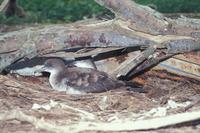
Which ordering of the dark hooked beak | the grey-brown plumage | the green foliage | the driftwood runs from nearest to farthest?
the driftwood → the grey-brown plumage → the dark hooked beak → the green foliage

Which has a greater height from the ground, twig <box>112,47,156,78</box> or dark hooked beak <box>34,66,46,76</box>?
twig <box>112,47,156,78</box>

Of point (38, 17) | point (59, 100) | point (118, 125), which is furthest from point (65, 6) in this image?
point (118, 125)

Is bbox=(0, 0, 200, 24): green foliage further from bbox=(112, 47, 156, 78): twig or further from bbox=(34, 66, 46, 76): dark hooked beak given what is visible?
bbox=(112, 47, 156, 78): twig

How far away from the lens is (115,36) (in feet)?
27.8

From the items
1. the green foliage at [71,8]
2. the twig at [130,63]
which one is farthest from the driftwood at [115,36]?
the green foliage at [71,8]

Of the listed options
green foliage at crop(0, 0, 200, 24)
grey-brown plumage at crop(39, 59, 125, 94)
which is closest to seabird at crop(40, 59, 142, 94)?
grey-brown plumage at crop(39, 59, 125, 94)

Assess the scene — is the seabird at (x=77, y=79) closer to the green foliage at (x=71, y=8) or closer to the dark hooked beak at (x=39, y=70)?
the dark hooked beak at (x=39, y=70)

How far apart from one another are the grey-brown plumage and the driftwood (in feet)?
1.23

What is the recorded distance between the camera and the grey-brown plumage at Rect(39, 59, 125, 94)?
8578 millimetres

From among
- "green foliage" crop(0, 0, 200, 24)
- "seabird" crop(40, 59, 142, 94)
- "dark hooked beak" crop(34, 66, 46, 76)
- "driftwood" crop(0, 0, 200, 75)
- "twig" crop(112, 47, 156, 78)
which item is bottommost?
"green foliage" crop(0, 0, 200, 24)

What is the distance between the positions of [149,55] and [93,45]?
2.21ft

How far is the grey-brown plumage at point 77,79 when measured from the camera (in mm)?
8578

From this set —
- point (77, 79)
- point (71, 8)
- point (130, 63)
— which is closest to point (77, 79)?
point (77, 79)

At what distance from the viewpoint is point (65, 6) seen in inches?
645
